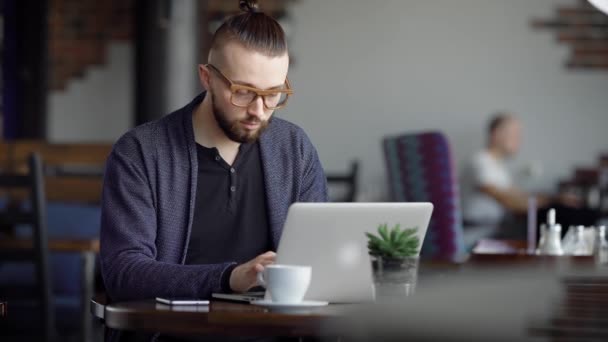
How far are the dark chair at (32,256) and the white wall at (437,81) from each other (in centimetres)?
449

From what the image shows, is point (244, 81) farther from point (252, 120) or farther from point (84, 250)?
point (84, 250)

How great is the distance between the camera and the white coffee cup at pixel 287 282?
5.25ft

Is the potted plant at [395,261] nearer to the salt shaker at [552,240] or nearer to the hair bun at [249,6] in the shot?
the hair bun at [249,6]

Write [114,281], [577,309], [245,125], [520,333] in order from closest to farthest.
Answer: [520,333], [577,309], [114,281], [245,125]

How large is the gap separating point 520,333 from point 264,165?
63.7 inches

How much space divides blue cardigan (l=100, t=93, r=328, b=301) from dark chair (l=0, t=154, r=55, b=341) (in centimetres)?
186

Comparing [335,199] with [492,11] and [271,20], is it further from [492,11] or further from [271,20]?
[271,20]

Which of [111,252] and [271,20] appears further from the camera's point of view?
[271,20]

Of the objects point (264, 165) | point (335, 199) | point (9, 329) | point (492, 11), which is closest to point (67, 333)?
point (9, 329)

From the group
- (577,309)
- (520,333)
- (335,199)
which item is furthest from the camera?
(335,199)

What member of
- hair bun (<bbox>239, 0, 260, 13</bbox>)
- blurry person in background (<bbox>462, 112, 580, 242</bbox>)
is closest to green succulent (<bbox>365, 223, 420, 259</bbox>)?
hair bun (<bbox>239, 0, 260, 13</bbox>)

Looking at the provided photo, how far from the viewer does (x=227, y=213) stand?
2244 millimetres

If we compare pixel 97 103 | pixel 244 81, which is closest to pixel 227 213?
pixel 244 81

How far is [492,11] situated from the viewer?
8.59 metres
